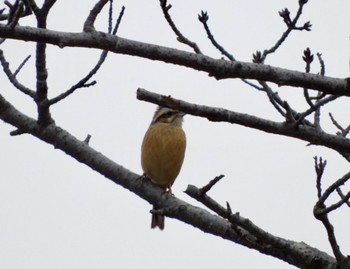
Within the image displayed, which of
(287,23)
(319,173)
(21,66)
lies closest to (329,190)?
(319,173)

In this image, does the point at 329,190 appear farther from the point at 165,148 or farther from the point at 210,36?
the point at 165,148

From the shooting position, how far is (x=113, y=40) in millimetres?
2949

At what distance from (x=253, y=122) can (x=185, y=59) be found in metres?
0.42

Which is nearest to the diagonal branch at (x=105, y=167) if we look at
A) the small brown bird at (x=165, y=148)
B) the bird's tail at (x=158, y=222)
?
the small brown bird at (x=165, y=148)

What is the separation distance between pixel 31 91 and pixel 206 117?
2.19 m

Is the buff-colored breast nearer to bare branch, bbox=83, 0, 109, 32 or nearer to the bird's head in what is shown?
the bird's head

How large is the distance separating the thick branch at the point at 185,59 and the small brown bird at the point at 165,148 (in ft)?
16.9

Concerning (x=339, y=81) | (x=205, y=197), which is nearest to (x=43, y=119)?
(x=205, y=197)

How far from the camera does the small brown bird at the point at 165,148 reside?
27.6ft

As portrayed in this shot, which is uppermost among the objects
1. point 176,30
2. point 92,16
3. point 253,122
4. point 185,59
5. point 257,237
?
point 176,30

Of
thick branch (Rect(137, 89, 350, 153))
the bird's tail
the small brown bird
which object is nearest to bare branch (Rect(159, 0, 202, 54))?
thick branch (Rect(137, 89, 350, 153))

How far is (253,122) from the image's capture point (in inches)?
124

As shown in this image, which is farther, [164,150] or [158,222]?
[158,222]

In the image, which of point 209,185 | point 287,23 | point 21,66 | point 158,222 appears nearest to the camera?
point 209,185
